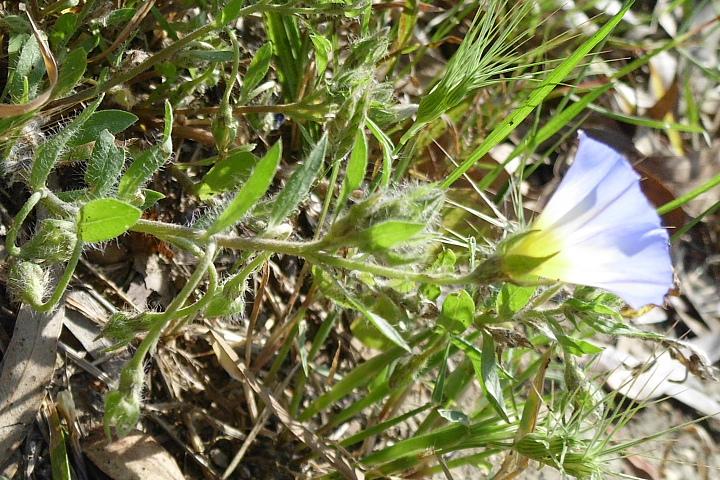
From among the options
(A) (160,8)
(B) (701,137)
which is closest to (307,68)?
(A) (160,8)

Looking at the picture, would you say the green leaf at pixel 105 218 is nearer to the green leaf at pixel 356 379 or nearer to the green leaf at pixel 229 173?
the green leaf at pixel 229 173

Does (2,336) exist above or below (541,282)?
below

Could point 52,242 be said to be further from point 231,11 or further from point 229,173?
point 231,11

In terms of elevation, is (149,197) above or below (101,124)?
below

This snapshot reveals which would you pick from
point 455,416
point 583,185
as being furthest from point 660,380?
point 583,185

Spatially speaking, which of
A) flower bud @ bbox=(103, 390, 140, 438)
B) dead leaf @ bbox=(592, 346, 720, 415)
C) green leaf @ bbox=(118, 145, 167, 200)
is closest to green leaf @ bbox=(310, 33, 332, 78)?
green leaf @ bbox=(118, 145, 167, 200)

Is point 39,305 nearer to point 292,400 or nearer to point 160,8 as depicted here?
point 292,400

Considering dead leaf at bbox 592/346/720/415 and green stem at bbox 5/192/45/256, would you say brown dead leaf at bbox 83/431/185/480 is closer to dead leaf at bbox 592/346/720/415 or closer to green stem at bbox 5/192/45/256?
green stem at bbox 5/192/45/256
